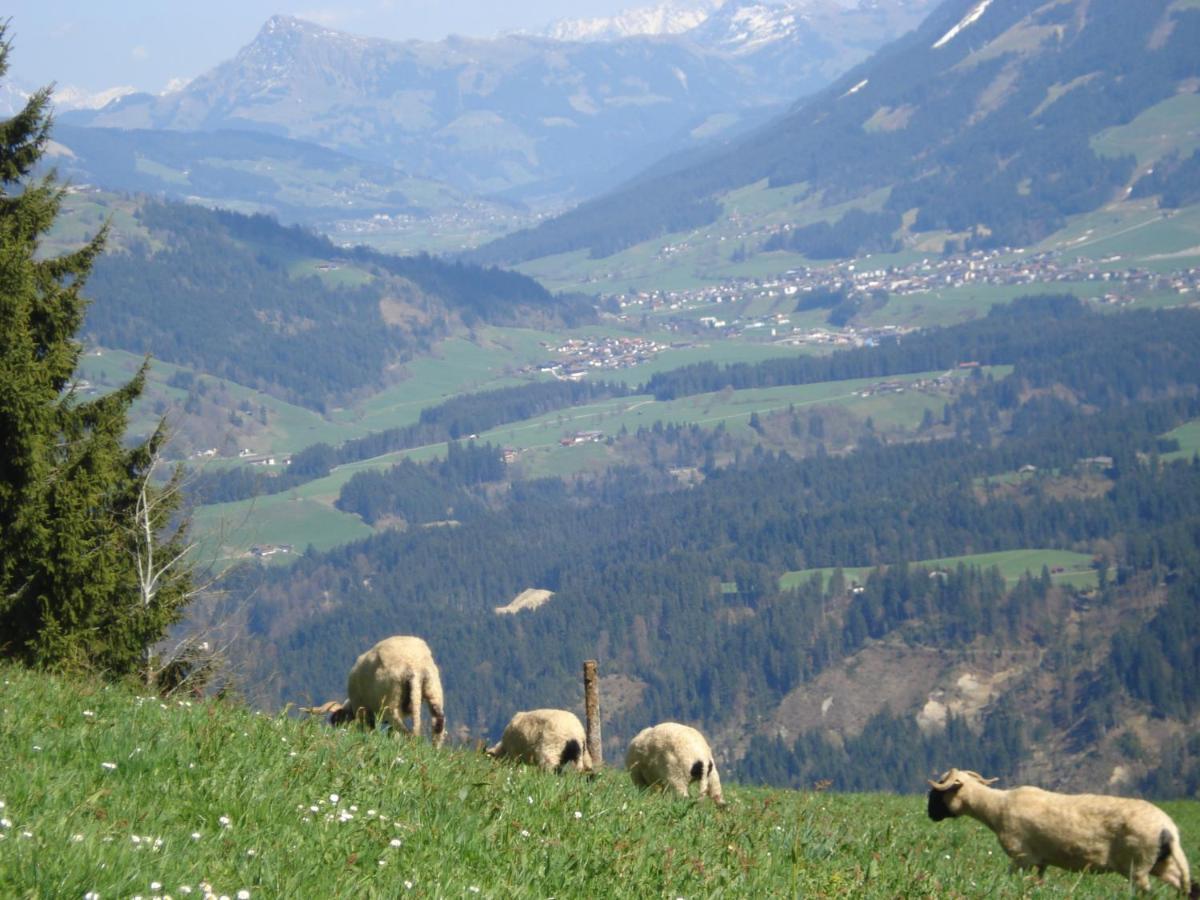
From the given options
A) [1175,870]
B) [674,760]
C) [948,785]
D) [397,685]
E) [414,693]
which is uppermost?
[397,685]

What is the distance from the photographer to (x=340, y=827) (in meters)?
9.45

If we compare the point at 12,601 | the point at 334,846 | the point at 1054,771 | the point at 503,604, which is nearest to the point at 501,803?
the point at 334,846

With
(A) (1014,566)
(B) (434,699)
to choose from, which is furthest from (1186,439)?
(B) (434,699)

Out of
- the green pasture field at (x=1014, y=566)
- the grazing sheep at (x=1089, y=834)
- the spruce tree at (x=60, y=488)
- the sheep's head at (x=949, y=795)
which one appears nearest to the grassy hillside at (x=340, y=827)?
the grazing sheep at (x=1089, y=834)

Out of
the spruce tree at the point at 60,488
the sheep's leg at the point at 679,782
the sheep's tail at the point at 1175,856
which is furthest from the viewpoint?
the spruce tree at the point at 60,488

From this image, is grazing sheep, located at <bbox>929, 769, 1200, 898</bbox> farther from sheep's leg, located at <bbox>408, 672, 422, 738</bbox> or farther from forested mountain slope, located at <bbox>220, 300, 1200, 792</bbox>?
forested mountain slope, located at <bbox>220, 300, 1200, 792</bbox>

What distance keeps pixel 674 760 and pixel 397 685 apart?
3923 mm

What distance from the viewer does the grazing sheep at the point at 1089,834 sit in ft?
45.4

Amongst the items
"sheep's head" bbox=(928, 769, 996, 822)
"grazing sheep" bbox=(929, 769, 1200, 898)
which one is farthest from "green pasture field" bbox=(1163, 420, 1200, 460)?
"grazing sheep" bbox=(929, 769, 1200, 898)

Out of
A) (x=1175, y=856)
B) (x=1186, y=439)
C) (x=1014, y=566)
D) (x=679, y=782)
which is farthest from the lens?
(x=1186, y=439)

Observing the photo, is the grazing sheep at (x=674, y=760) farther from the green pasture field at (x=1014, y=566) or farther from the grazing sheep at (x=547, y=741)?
the green pasture field at (x=1014, y=566)

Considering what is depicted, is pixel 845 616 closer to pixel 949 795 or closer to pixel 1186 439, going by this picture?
pixel 1186 439

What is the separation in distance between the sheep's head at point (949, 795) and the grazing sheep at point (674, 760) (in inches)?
102

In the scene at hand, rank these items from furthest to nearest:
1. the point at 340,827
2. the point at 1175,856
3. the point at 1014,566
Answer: the point at 1014,566 → the point at 1175,856 → the point at 340,827
